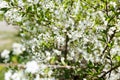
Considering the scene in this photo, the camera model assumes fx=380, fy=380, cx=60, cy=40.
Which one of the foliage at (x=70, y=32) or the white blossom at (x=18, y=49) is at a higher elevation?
the foliage at (x=70, y=32)

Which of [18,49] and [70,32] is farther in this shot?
[18,49]

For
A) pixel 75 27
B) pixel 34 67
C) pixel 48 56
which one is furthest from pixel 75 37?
pixel 34 67

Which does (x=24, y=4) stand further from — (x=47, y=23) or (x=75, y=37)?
(x=75, y=37)

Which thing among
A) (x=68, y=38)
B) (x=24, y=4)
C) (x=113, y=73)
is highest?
(x=24, y=4)

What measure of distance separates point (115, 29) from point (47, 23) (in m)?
0.79

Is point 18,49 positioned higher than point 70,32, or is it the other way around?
point 70,32

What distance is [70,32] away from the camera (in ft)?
14.5

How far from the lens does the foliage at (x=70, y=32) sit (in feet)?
13.4

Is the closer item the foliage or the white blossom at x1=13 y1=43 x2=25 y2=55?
the foliage

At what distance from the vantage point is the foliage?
408 cm

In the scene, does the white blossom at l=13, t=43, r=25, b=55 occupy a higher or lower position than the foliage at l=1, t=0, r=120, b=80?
lower

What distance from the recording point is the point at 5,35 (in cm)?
2469

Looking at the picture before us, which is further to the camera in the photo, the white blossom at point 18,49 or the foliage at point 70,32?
the white blossom at point 18,49

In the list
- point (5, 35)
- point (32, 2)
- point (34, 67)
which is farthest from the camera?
point (5, 35)
